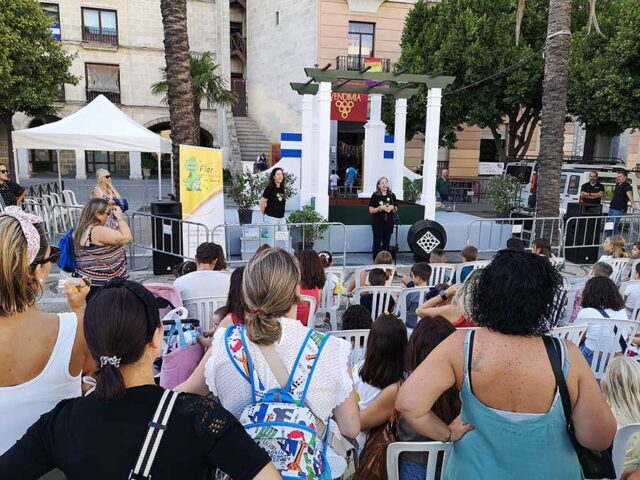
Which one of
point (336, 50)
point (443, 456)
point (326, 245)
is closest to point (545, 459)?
point (443, 456)

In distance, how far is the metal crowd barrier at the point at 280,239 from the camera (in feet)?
27.9

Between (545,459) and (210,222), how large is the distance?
7259 mm

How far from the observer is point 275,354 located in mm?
1838

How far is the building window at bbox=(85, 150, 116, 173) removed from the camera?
97.0ft

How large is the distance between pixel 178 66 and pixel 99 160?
2367 centimetres

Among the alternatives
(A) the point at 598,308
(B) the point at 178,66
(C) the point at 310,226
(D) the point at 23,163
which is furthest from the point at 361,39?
(A) the point at 598,308

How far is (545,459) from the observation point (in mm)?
1767

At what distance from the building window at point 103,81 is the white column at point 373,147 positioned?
19.5 m

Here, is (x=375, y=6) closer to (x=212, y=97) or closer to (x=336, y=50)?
(x=336, y=50)

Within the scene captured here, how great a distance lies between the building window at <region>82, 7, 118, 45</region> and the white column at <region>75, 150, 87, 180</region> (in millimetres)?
6105

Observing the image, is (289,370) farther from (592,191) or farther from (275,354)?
(592,191)

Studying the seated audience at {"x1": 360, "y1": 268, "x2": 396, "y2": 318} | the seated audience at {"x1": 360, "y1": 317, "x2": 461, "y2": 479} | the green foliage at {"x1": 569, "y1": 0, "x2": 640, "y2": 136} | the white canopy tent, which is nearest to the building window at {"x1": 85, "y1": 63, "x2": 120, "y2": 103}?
the white canopy tent

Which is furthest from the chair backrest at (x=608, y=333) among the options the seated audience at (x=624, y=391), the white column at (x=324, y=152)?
the white column at (x=324, y=152)

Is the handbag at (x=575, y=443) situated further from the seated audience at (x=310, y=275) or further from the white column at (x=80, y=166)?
the white column at (x=80, y=166)
